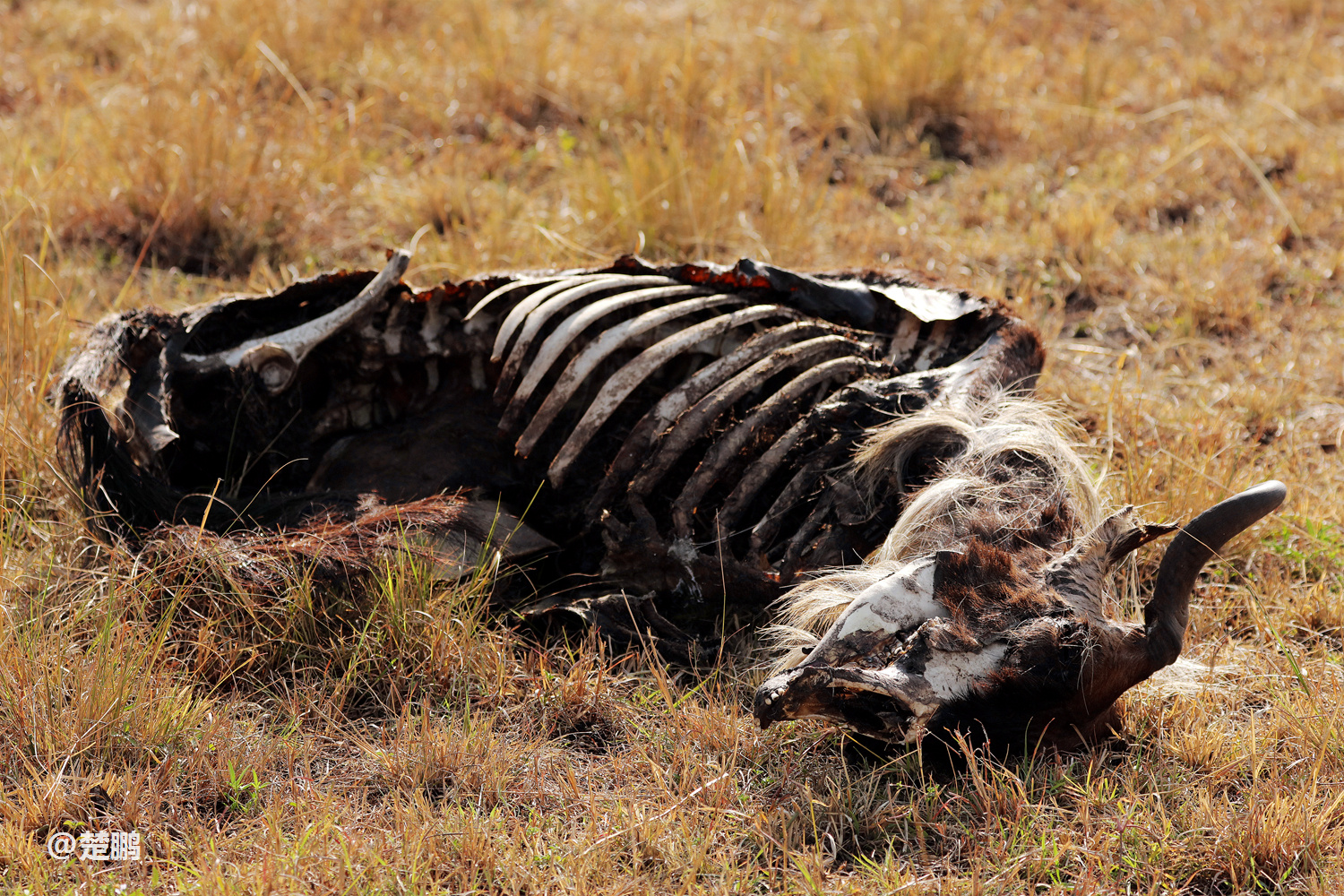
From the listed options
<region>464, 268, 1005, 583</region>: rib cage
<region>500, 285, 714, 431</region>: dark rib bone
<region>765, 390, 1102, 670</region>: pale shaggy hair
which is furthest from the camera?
<region>500, 285, 714, 431</region>: dark rib bone

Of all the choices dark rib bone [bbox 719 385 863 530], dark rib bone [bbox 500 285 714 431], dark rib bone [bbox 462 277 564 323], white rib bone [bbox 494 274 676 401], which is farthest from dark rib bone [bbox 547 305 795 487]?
dark rib bone [bbox 462 277 564 323]

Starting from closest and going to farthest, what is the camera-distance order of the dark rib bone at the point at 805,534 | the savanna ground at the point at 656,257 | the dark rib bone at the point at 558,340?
1. the savanna ground at the point at 656,257
2. the dark rib bone at the point at 805,534
3. the dark rib bone at the point at 558,340

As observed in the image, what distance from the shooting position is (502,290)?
11.7 ft

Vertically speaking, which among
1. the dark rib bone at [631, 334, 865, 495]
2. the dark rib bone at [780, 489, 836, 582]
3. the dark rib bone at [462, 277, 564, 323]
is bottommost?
the dark rib bone at [780, 489, 836, 582]

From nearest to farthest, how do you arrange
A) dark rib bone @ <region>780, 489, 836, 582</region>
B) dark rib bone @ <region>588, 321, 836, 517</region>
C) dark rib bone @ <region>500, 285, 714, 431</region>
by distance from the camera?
dark rib bone @ <region>780, 489, 836, 582</region>
dark rib bone @ <region>588, 321, 836, 517</region>
dark rib bone @ <region>500, 285, 714, 431</region>

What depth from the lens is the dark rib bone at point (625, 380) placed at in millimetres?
3186

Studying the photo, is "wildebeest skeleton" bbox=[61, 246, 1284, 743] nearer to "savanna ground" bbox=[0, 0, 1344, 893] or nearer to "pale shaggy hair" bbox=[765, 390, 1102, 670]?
"pale shaggy hair" bbox=[765, 390, 1102, 670]

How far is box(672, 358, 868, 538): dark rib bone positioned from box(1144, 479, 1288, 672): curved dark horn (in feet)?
3.60

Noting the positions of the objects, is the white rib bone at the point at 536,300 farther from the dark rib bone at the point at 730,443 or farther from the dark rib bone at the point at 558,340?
the dark rib bone at the point at 730,443

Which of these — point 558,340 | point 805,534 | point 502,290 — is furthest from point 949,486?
point 502,290

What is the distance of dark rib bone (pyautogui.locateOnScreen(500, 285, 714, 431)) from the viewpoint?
3293 mm

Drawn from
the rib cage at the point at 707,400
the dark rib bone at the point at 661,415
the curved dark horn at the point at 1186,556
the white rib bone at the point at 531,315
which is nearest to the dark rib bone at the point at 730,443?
the rib cage at the point at 707,400

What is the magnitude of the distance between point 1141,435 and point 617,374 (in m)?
2.07

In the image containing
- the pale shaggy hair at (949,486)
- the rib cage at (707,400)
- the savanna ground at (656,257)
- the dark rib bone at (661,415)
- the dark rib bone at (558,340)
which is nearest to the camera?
the savanna ground at (656,257)
